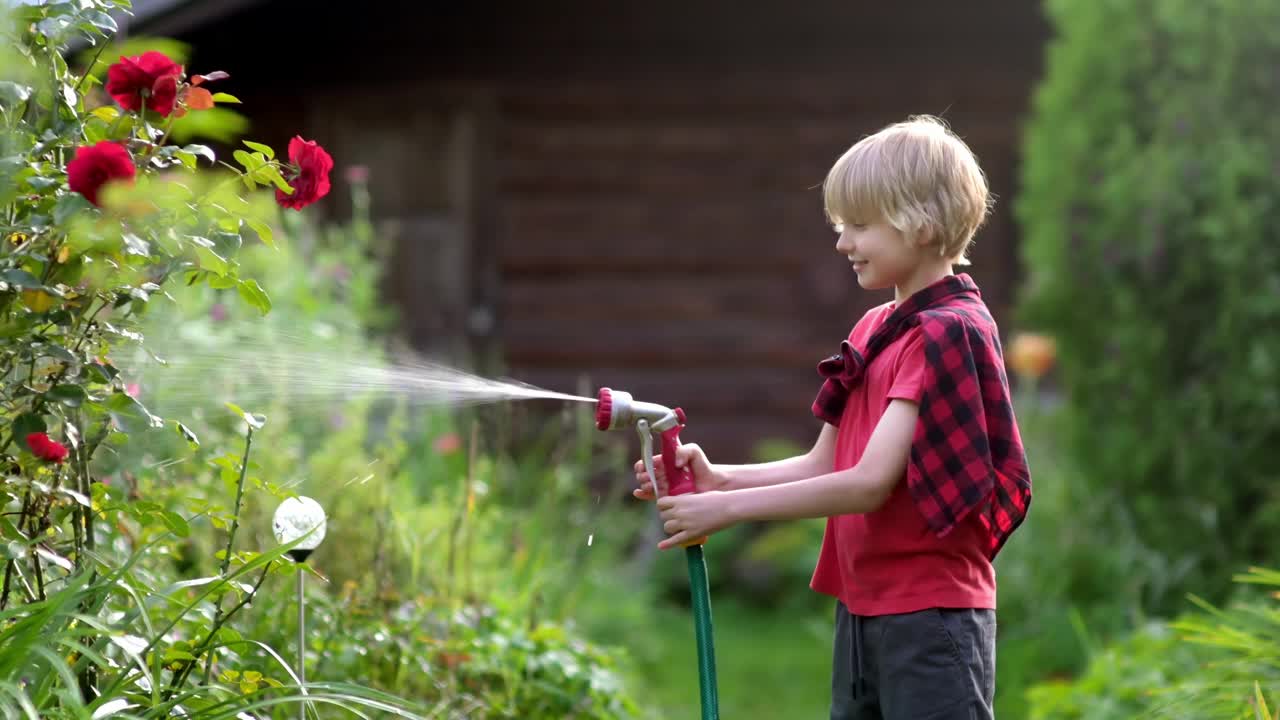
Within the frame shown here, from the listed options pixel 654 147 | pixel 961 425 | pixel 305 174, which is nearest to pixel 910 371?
pixel 961 425

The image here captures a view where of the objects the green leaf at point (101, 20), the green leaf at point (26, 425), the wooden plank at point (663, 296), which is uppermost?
the wooden plank at point (663, 296)

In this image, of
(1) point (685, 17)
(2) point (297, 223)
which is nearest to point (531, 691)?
(2) point (297, 223)

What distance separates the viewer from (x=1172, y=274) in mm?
4898

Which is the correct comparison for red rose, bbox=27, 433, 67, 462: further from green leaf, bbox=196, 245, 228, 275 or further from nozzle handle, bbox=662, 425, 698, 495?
nozzle handle, bbox=662, 425, 698, 495

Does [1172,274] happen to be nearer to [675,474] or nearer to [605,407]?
[675,474]

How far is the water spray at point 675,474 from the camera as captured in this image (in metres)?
2.11

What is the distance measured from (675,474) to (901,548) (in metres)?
0.37

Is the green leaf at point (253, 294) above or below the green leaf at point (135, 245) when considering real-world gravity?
below

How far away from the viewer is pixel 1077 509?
5.05 metres

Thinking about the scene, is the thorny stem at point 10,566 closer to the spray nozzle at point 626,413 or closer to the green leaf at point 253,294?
the green leaf at point 253,294

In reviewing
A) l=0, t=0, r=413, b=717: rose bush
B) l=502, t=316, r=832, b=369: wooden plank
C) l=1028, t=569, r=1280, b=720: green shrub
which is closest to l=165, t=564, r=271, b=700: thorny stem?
l=0, t=0, r=413, b=717: rose bush

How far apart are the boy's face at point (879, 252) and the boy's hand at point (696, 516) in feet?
1.32

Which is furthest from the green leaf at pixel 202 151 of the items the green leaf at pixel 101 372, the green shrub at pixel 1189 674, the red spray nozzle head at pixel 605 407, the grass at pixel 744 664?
the grass at pixel 744 664

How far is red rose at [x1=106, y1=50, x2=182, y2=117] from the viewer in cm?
197
